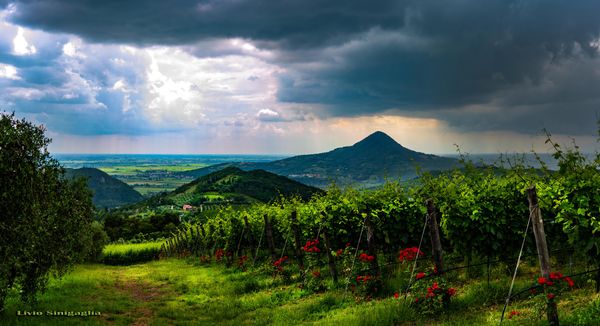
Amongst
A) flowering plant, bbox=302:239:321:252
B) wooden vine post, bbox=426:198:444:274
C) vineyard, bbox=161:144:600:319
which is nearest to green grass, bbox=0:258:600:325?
vineyard, bbox=161:144:600:319

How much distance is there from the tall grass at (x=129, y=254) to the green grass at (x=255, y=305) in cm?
4125

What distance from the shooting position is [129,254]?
63.4 m

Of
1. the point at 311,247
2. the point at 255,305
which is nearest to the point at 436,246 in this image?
the point at 311,247

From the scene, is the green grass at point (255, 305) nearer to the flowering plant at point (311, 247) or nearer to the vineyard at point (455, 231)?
the vineyard at point (455, 231)

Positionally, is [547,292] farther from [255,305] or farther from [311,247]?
[255,305]

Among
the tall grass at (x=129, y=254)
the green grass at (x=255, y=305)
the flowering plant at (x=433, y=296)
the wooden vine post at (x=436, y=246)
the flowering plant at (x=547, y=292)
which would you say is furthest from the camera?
the tall grass at (x=129, y=254)

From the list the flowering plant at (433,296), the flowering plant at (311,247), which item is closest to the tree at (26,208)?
the flowering plant at (311,247)

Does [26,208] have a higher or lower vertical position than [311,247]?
higher

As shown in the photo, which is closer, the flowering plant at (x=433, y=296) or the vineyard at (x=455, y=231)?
the vineyard at (x=455, y=231)

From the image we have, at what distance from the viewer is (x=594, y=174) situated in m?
10.4

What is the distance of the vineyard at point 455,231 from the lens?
10359 mm

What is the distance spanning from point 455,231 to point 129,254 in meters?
59.8

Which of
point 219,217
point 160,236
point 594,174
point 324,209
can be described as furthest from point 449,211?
point 160,236

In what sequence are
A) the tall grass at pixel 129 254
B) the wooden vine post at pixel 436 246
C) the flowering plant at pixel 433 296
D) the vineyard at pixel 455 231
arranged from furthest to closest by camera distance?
the tall grass at pixel 129 254
the wooden vine post at pixel 436 246
the flowering plant at pixel 433 296
the vineyard at pixel 455 231
